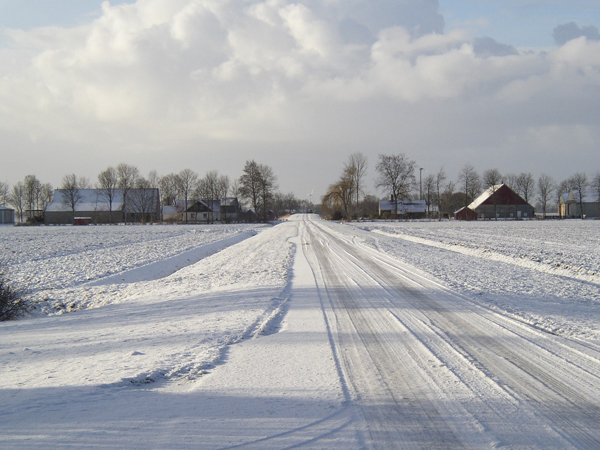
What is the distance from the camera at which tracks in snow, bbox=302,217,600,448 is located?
4062 mm

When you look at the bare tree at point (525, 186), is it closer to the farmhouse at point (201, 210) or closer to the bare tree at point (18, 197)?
the farmhouse at point (201, 210)

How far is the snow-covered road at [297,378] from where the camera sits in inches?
158

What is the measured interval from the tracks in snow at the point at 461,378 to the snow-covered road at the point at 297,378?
0.8 inches

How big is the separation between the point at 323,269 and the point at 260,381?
10846mm

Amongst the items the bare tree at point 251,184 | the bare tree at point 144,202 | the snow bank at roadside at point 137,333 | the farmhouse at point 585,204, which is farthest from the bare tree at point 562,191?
Result: the snow bank at roadside at point 137,333

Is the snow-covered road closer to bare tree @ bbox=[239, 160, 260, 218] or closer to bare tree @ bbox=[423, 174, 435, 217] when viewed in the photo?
bare tree @ bbox=[239, 160, 260, 218]

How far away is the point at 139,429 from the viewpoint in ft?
13.4

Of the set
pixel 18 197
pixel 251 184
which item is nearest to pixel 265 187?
pixel 251 184

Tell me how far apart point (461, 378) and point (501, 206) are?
106m

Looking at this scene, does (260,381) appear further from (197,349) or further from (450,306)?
(450,306)

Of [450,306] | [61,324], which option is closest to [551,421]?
[450,306]

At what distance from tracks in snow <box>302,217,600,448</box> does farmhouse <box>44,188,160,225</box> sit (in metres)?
94.4

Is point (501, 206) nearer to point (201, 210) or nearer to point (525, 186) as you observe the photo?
point (525, 186)

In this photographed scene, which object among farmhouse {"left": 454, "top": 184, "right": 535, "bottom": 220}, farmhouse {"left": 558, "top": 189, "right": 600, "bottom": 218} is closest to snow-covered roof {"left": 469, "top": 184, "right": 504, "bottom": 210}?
farmhouse {"left": 454, "top": 184, "right": 535, "bottom": 220}
